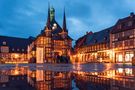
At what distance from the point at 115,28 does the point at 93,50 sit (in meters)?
12.7

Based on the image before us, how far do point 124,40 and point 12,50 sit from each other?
51.1 metres

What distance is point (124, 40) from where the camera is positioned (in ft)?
199

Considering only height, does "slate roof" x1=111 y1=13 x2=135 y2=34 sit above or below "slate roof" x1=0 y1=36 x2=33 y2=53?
above

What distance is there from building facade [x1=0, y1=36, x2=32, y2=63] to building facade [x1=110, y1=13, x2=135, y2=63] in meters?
43.7

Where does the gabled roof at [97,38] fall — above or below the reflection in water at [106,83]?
above

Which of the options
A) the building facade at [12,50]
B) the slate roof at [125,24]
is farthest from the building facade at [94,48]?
the building facade at [12,50]

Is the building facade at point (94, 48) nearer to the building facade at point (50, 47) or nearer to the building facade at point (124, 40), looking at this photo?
the building facade at point (124, 40)

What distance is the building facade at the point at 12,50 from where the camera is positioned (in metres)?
97.2

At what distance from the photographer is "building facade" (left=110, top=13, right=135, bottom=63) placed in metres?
57.8

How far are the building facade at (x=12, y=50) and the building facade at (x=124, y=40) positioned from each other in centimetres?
4373

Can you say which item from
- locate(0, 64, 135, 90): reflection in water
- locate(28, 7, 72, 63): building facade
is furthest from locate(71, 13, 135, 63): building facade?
locate(0, 64, 135, 90): reflection in water

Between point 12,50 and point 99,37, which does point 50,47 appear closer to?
point 99,37

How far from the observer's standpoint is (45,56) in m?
76.1

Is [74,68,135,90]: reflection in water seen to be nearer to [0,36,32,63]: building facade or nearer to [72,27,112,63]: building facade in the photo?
[72,27,112,63]: building facade
